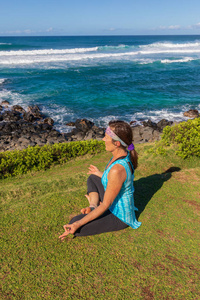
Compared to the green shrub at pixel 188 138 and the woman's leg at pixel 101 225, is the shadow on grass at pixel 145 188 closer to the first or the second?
the woman's leg at pixel 101 225

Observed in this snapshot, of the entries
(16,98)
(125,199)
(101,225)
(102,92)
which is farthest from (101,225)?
(102,92)

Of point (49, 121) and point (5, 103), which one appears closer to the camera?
point (49, 121)

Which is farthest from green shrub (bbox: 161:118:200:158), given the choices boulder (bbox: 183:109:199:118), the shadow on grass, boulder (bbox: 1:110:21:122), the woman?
boulder (bbox: 1:110:21:122)

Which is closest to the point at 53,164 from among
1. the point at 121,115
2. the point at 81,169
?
the point at 81,169

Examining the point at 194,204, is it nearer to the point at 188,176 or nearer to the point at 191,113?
the point at 188,176

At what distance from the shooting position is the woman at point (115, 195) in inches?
137

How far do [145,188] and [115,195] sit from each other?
2.44 meters

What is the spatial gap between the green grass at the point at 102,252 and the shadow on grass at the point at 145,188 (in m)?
0.02

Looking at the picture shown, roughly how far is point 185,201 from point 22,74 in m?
33.9

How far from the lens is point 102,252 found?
3705 millimetres

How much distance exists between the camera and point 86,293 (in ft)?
10.1

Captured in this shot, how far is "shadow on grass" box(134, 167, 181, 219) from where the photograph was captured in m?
5.04

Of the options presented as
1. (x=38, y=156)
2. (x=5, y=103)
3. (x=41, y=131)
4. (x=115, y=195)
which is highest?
(x=5, y=103)

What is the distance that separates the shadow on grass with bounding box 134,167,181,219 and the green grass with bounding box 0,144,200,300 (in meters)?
0.02
